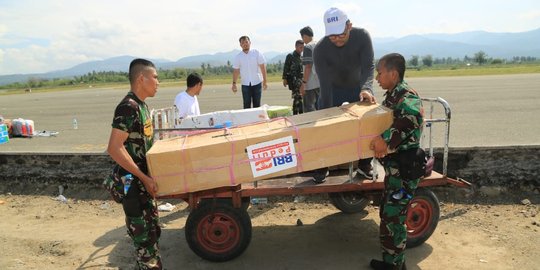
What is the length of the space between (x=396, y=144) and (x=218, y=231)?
1.99m

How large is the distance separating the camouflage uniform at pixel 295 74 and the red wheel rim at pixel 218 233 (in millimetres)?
4683

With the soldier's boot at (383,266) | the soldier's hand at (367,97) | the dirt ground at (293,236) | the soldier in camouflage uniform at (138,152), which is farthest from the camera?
the dirt ground at (293,236)

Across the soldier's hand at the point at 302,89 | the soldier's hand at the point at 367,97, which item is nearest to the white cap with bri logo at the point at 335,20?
the soldier's hand at the point at 367,97

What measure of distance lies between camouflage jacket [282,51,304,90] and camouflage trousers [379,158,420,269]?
16.5 feet

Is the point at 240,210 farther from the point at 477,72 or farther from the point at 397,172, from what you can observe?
the point at 477,72

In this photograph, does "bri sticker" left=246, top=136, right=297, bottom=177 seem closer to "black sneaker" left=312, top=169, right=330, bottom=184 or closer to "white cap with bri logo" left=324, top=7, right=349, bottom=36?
"black sneaker" left=312, top=169, right=330, bottom=184

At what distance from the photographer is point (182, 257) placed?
14.5 ft

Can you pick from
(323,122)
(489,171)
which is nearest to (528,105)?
(489,171)

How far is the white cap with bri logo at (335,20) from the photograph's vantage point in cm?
408

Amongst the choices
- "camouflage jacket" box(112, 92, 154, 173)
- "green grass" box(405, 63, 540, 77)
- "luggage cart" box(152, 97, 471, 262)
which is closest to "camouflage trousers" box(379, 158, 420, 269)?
"luggage cart" box(152, 97, 471, 262)

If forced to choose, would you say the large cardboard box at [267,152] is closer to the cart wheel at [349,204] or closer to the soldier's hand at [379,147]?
the soldier's hand at [379,147]

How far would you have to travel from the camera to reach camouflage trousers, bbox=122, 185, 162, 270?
316 cm

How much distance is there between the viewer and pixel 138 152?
3.25 meters

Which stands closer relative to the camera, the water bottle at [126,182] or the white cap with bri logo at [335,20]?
the water bottle at [126,182]
